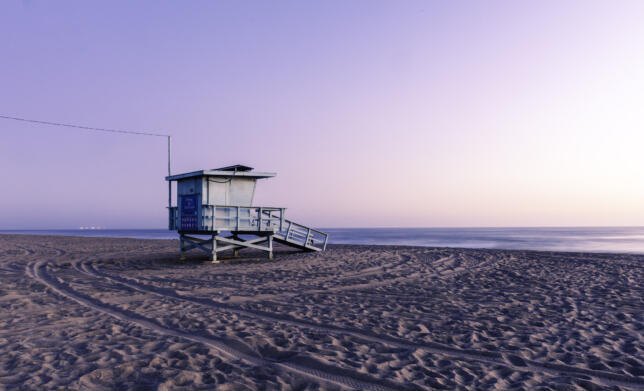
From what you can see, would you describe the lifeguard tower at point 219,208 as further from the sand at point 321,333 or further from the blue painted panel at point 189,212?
the sand at point 321,333

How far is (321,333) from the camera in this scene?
20.8 feet

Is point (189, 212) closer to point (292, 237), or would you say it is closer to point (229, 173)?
point (229, 173)

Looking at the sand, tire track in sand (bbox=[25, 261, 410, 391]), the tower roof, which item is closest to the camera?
tire track in sand (bbox=[25, 261, 410, 391])

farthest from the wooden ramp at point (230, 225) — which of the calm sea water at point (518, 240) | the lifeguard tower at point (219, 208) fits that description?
the calm sea water at point (518, 240)

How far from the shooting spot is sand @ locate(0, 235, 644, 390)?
178 inches

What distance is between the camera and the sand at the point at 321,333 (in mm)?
4516

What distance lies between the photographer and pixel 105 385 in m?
4.29

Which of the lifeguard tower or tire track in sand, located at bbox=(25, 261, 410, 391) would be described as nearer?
tire track in sand, located at bbox=(25, 261, 410, 391)

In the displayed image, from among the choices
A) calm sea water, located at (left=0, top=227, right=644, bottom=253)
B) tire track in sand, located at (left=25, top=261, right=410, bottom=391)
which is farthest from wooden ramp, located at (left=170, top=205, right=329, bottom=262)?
calm sea water, located at (left=0, top=227, right=644, bottom=253)

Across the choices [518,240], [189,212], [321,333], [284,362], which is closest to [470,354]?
[321,333]

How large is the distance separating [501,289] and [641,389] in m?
6.43

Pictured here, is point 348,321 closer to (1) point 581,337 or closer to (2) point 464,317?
(2) point 464,317

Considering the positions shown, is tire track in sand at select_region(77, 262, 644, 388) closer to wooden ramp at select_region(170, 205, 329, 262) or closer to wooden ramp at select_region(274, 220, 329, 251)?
wooden ramp at select_region(170, 205, 329, 262)

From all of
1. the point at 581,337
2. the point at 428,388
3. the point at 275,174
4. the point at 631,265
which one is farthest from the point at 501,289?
the point at 275,174
